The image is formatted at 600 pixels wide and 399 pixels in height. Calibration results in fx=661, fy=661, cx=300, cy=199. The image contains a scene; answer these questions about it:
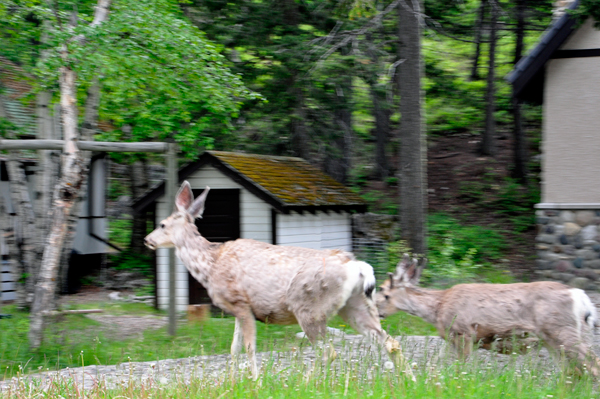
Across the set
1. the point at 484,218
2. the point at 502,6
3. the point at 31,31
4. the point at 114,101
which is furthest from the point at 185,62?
the point at 502,6

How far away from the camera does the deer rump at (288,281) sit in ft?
22.5

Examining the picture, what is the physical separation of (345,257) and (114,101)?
5935 mm

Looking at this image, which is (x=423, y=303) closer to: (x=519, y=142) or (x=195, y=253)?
(x=195, y=253)

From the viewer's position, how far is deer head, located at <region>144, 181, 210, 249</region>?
7.93m

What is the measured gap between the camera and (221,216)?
12.2 meters

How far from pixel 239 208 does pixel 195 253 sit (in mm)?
4436

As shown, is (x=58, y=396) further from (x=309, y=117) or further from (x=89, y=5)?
(x=309, y=117)

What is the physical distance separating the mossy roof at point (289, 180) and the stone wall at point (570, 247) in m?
3.75

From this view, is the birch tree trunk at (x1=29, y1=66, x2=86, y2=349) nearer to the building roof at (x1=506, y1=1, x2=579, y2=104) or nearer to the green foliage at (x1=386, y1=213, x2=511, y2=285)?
the green foliage at (x1=386, y1=213, x2=511, y2=285)

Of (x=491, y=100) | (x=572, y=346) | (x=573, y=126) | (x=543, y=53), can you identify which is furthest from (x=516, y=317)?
(x=491, y=100)

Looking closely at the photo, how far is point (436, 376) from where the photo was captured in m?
5.75

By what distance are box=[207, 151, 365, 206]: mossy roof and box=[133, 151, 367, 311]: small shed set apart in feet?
0.08

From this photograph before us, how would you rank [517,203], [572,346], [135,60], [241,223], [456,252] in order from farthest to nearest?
[517,203] < [456,252] < [241,223] < [135,60] < [572,346]

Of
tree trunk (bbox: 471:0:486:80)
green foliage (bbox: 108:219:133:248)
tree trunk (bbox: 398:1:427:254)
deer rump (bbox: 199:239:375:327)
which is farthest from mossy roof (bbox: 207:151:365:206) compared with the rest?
tree trunk (bbox: 471:0:486:80)
